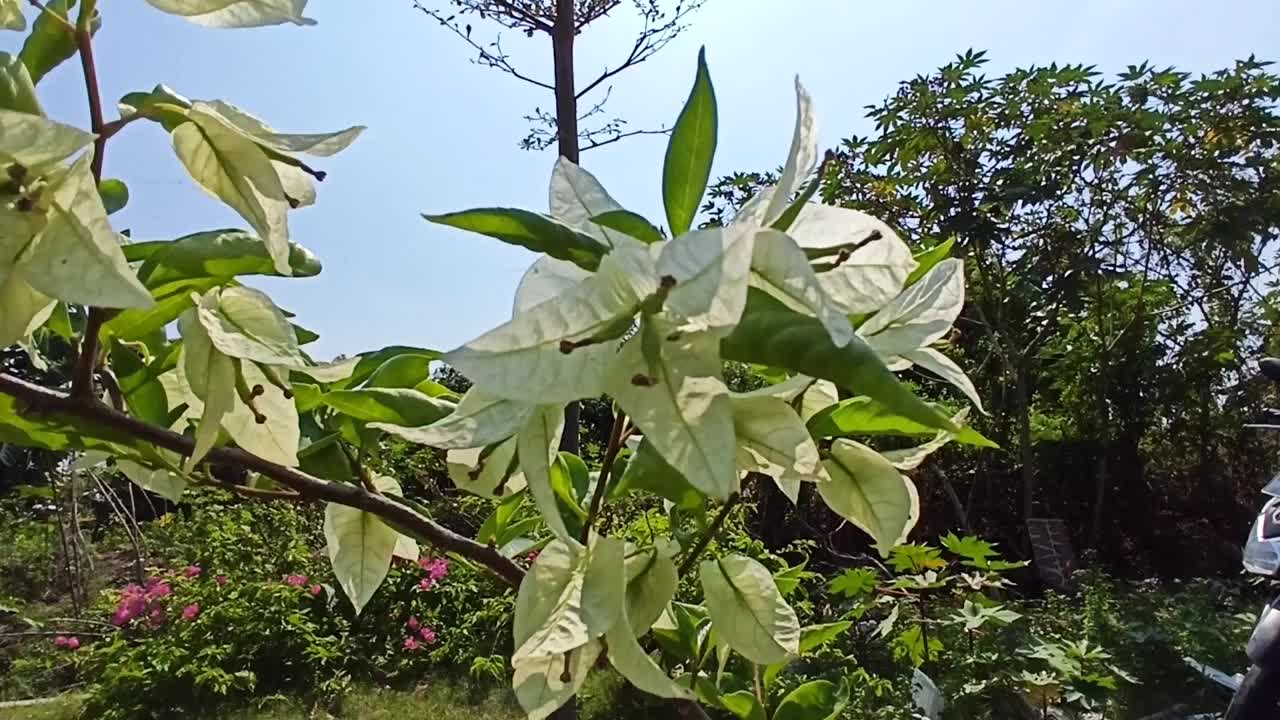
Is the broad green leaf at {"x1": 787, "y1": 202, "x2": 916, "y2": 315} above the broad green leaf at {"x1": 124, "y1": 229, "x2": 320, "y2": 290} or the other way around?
above

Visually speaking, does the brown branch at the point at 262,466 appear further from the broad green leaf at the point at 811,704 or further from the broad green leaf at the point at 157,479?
the broad green leaf at the point at 811,704

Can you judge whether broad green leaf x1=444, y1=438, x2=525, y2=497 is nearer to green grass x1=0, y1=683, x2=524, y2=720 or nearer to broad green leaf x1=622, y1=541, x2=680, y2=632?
broad green leaf x1=622, y1=541, x2=680, y2=632

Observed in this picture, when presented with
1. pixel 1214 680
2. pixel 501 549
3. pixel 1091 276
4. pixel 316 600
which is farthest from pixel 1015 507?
pixel 501 549

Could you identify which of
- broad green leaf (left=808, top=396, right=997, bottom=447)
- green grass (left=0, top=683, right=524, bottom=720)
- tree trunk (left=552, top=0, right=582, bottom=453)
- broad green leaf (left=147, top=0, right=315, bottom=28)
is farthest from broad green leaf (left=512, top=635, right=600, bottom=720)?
green grass (left=0, top=683, right=524, bottom=720)

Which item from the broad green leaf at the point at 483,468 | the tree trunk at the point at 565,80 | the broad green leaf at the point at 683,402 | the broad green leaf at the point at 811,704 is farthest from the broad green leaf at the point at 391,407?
the tree trunk at the point at 565,80

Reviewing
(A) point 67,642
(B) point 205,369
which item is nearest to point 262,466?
(B) point 205,369

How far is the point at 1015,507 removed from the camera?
463 cm

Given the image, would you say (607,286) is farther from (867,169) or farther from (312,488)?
(867,169)

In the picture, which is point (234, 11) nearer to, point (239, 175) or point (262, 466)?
point (239, 175)

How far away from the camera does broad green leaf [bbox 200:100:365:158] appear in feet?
1.05

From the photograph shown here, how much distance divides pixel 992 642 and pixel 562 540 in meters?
2.40

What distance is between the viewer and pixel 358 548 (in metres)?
0.44

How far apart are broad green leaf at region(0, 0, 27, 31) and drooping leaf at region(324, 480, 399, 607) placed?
0.24 metres

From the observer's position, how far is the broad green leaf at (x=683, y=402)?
26 cm
